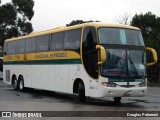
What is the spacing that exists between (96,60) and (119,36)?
150cm

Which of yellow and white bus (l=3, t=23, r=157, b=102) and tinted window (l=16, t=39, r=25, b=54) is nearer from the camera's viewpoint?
yellow and white bus (l=3, t=23, r=157, b=102)

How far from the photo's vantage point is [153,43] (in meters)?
40.0

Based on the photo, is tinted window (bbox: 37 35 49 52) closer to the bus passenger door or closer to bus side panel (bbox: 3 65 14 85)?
the bus passenger door

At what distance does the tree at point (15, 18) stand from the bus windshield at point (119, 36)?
41.4 m

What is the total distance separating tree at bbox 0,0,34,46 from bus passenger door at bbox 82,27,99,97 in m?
40.9

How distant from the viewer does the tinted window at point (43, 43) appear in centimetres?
2151

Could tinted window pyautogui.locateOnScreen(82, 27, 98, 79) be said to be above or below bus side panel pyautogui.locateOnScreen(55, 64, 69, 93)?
above

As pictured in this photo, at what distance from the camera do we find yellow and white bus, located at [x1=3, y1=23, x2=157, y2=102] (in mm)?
16469

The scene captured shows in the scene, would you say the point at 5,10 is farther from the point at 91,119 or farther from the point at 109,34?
the point at 91,119

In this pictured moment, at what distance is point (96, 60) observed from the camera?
1677cm

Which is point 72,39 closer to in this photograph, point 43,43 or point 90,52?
point 90,52

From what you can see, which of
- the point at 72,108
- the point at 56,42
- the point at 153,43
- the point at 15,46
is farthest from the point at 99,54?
the point at 153,43

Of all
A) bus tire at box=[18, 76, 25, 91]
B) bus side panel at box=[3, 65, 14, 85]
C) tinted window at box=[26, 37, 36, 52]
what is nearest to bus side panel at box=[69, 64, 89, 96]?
tinted window at box=[26, 37, 36, 52]

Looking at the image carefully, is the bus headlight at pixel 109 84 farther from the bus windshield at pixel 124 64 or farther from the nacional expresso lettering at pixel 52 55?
the nacional expresso lettering at pixel 52 55
